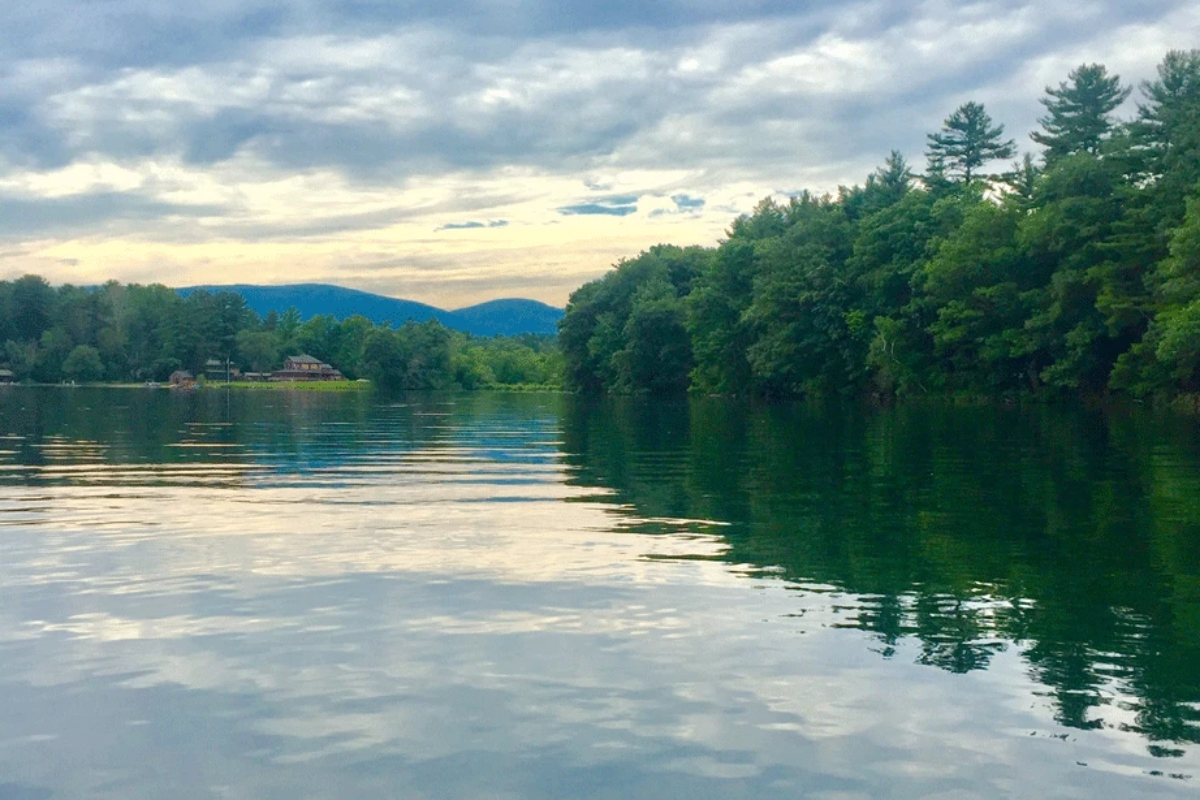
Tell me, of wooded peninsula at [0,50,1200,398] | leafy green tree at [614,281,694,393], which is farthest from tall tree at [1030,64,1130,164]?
leafy green tree at [614,281,694,393]

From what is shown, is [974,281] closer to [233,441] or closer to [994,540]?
[233,441]

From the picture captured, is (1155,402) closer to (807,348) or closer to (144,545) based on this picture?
(807,348)

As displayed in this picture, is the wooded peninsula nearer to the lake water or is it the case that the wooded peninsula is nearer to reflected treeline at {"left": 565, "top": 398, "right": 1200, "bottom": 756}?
reflected treeline at {"left": 565, "top": 398, "right": 1200, "bottom": 756}

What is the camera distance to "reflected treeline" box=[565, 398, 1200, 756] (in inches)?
332

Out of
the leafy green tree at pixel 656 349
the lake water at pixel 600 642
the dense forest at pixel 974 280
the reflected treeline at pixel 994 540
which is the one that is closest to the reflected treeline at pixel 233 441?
the reflected treeline at pixel 994 540

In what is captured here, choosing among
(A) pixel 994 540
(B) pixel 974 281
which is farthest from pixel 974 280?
(A) pixel 994 540

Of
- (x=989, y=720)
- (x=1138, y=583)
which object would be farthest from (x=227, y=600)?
(x=1138, y=583)

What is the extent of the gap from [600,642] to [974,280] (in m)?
74.1

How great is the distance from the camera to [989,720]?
23.2ft

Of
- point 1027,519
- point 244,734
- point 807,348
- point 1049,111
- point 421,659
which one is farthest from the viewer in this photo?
point 807,348

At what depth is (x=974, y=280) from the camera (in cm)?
7819

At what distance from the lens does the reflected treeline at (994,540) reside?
8.42m

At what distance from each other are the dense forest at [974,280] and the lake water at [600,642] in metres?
43.6

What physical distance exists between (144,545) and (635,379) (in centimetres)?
11176
